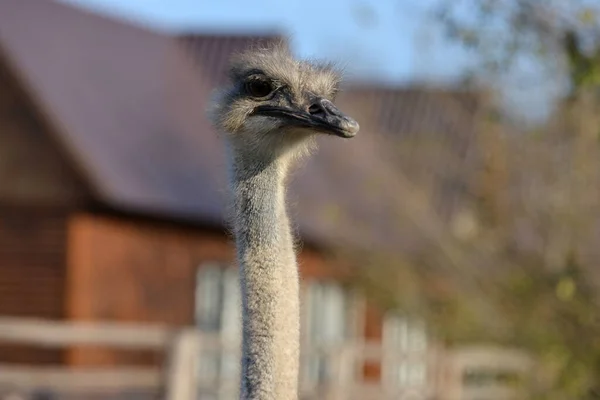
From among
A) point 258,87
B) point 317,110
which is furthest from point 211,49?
point 317,110

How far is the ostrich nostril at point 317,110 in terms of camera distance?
479 centimetres

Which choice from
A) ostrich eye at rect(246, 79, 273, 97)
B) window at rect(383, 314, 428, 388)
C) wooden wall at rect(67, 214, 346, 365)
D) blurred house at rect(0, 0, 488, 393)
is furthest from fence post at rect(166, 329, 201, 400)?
wooden wall at rect(67, 214, 346, 365)

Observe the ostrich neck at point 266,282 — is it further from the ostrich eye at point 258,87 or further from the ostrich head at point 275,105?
the ostrich eye at point 258,87

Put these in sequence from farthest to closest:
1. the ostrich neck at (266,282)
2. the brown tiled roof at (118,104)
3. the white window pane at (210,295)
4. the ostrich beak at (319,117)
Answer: the white window pane at (210,295) < the brown tiled roof at (118,104) < the ostrich beak at (319,117) < the ostrich neck at (266,282)

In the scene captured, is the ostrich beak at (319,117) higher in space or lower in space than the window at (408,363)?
lower

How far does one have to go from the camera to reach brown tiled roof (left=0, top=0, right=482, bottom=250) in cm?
2028

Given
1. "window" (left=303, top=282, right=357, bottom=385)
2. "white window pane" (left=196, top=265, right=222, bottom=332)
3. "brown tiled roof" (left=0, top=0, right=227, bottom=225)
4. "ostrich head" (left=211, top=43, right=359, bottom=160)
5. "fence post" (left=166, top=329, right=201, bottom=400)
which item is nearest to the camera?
"ostrich head" (left=211, top=43, right=359, bottom=160)

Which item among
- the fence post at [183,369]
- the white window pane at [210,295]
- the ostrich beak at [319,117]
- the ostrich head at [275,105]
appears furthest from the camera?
the white window pane at [210,295]

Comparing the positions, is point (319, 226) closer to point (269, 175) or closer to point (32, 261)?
point (32, 261)

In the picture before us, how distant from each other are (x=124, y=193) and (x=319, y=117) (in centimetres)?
1558

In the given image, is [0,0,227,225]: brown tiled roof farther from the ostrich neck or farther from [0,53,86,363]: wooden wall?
the ostrich neck

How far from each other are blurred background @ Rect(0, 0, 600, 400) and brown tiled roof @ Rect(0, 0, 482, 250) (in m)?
0.04

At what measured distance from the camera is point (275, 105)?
192 inches

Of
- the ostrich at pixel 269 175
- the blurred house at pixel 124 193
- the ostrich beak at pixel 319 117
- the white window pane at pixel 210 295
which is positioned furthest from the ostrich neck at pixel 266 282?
the white window pane at pixel 210 295
